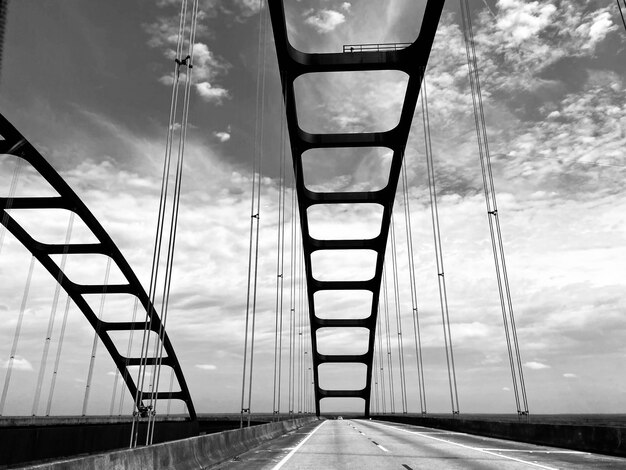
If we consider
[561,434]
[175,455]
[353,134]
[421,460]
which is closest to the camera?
[175,455]

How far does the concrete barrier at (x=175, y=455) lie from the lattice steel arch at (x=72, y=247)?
691 centimetres

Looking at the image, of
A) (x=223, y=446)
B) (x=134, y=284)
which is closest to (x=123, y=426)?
(x=134, y=284)

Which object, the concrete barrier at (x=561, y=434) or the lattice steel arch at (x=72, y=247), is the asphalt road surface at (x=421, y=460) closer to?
the concrete barrier at (x=561, y=434)

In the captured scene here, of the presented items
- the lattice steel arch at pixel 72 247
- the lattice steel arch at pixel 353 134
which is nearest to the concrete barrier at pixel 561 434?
the lattice steel arch at pixel 72 247

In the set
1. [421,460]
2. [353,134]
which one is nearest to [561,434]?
[421,460]

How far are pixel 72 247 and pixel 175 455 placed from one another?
30.1m

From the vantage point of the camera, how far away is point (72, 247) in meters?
34.9

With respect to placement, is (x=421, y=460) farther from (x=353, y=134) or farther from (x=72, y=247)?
(x=72, y=247)

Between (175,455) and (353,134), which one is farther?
(353,134)

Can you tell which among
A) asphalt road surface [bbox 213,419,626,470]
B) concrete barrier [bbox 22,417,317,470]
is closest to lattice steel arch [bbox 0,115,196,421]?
concrete barrier [bbox 22,417,317,470]

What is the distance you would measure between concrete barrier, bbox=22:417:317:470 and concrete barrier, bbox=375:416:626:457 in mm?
9652

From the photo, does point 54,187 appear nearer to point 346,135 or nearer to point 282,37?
point 282,37

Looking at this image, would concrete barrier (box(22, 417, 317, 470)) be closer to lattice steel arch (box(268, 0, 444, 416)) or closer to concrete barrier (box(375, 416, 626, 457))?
concrete barrier (box(375, 416, 626, 457))

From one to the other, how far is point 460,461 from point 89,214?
92.2 feet
